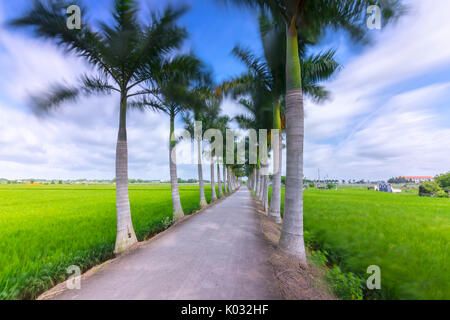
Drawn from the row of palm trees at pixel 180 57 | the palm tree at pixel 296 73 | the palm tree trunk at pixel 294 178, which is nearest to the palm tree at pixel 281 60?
the row of palm trees at pixel 180 57

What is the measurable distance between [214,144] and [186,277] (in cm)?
1343

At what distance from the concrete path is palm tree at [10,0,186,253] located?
4.48 feet

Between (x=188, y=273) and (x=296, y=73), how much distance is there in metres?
5.63

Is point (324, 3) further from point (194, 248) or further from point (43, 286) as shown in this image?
point (43, 286)

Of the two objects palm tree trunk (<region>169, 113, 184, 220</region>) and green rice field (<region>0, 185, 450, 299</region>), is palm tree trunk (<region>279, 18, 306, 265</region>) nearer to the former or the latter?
green rice field (<region>0, 185, 450, 299</region>)

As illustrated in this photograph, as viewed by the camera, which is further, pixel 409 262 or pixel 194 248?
pixel 194 248

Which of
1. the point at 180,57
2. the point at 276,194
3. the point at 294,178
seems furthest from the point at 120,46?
the point at 276,194

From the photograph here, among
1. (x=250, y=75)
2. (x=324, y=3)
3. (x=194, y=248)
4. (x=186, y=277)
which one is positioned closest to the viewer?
(x=186, y=277)

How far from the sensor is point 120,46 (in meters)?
4.64

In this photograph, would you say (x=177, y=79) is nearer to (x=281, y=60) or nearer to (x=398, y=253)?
(x=281, y=60)

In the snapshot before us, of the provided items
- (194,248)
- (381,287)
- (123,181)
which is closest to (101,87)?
(123,181)

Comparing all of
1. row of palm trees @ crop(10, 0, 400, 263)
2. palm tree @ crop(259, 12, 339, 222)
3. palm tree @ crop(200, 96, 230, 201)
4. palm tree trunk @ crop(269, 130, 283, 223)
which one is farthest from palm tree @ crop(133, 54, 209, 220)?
palm tree trunk @ crop(269, 130, 283, 223)

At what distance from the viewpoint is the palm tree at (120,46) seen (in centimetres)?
428

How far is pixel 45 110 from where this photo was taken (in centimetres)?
518
